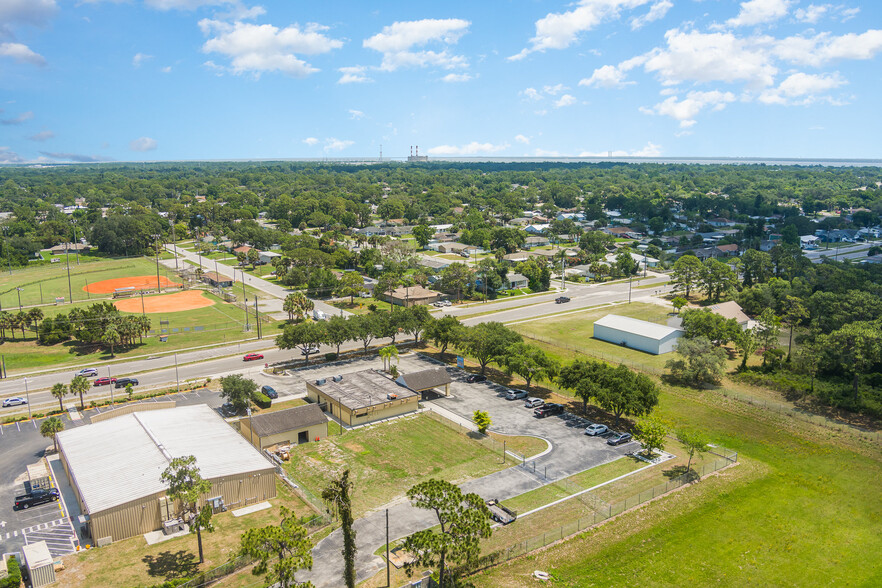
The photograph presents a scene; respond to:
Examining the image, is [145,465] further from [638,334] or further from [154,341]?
[638,334]

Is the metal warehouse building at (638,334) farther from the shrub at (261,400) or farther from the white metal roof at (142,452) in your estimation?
the white metal roof at (142,452)

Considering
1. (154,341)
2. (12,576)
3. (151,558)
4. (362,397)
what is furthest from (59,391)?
(151,558)

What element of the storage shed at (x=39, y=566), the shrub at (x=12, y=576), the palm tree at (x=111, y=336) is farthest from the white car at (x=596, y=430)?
the palm tree at (x=111, y=336)

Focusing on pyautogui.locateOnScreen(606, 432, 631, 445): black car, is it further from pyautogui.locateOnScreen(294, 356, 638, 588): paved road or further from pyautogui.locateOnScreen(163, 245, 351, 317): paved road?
pyautogui.locateOnScreen(163, 245, 351, 317): paved road

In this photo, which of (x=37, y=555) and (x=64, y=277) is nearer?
(x=37, y=555)

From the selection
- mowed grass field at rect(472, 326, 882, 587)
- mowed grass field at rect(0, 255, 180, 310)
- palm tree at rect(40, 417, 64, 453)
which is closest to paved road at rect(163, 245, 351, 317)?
mowed grass field at rect(0, 255, 180, 310)

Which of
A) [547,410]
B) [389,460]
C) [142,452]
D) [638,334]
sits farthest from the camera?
[638,334]
